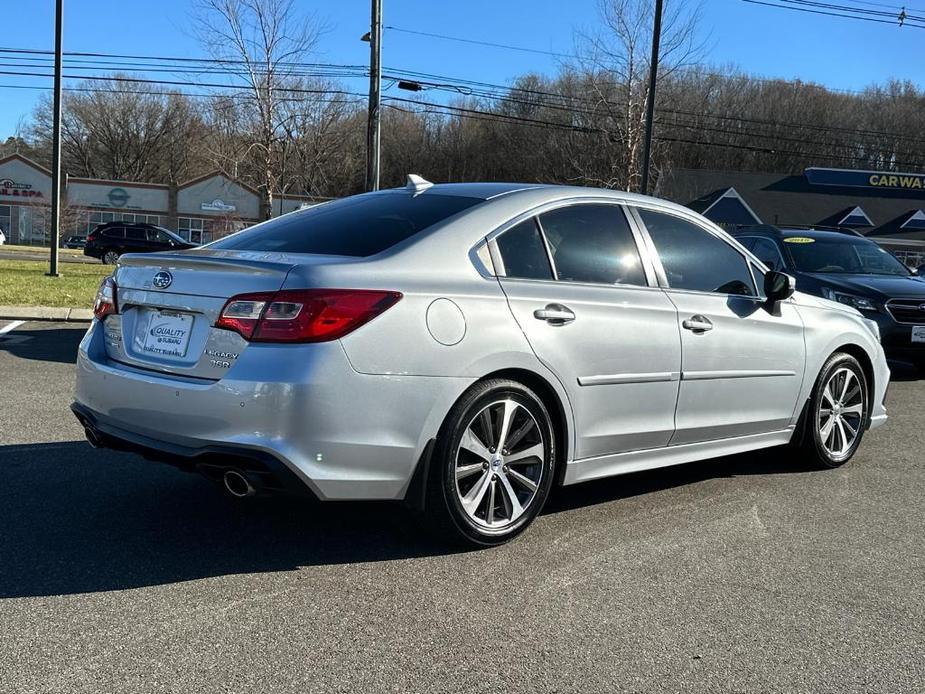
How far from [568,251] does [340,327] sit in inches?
56.1

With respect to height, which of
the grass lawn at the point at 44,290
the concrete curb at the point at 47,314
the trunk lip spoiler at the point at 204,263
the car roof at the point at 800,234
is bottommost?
the concrete curb at the point at 47,314

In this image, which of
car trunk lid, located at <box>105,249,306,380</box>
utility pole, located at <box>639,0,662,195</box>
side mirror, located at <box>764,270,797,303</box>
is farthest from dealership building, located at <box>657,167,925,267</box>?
car trunk lid, located at <box>105,249,306,380</box>

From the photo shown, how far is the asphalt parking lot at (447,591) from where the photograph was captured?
9.06ft

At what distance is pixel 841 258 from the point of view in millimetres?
10297

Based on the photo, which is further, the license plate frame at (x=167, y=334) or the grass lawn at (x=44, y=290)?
the grass lawn at (x=44, y=290)

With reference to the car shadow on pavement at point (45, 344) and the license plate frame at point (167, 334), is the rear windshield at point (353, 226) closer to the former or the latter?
the license plate frame at point (167, 334)

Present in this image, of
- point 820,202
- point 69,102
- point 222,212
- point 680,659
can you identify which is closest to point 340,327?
point 680,659

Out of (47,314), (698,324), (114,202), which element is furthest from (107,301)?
(114,202)

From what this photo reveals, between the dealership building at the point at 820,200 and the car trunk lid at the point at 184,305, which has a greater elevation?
the dealership building at the point at 820,200

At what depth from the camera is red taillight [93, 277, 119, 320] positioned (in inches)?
157

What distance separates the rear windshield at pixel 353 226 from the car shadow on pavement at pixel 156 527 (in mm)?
1263

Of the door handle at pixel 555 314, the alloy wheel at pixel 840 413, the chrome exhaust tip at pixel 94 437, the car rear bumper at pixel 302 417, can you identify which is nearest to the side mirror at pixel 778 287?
the alloy wheel at pixel 840 413

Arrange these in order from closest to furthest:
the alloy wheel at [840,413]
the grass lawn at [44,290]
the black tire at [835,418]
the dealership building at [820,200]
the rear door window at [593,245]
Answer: the rear door window at [593,245], the black tire at [835,418], the alloy wheel at [840,413], the grass lawn at [44,290], the dealership building at [820,200]

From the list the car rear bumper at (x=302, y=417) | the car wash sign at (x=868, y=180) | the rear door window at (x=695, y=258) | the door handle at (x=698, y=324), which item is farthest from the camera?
the car wash sign at (x=868, y=180)
